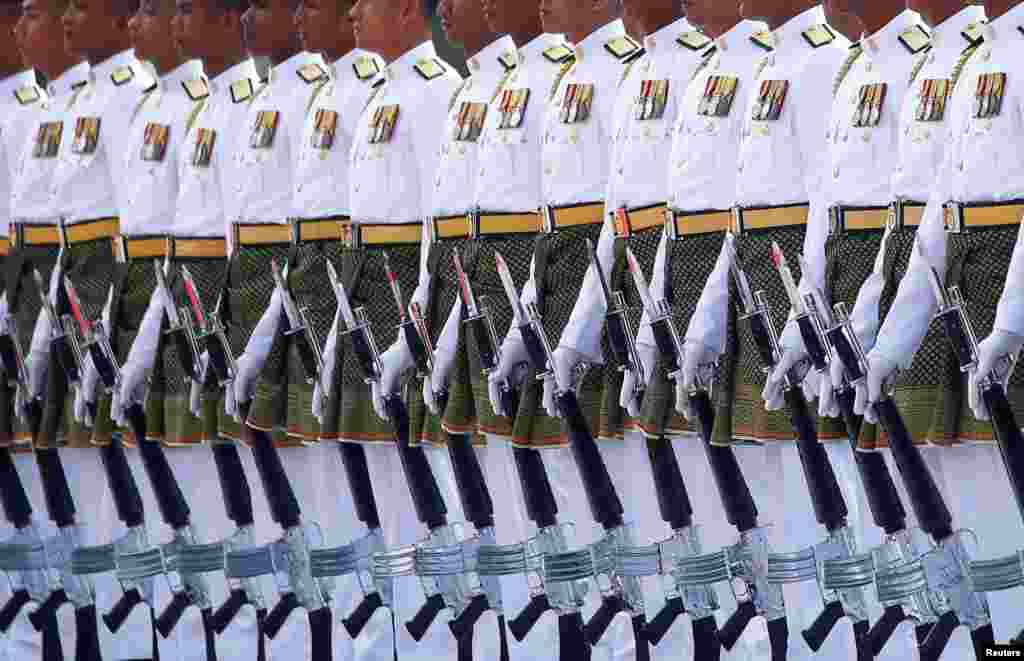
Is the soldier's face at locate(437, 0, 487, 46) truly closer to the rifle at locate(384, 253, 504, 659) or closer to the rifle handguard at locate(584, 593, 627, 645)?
the rifle at locate(384, 253, 504, 659)

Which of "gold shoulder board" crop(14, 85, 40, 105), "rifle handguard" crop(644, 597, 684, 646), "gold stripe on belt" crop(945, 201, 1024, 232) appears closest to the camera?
"gold stripe on belt" crop(945, 201, 1024, 232)

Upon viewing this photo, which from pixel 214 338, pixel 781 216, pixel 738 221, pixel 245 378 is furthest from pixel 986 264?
pixel 214 338

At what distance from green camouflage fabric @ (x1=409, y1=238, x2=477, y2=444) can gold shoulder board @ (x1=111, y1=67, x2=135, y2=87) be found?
2680 millimetres

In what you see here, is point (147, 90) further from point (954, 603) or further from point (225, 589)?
point (954, 603)

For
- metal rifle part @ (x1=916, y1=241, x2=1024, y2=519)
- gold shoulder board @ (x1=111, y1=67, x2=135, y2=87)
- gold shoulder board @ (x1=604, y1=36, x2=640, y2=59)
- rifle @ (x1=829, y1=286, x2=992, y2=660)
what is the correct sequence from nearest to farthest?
1. metal rifle part @ (x1=916, y1=241, x2=1024, y2=519)
2. rifle @ (x1=829, y1=286, x2=992, y2=660)
3. gold shoulder board @ (x1=604, y1=36, x2=640, y2=59)
4. gold shoulder board @ (x1=111, y1=67, x2=135, y2=87)

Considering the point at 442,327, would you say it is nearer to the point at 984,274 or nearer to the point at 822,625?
the point at 822,625

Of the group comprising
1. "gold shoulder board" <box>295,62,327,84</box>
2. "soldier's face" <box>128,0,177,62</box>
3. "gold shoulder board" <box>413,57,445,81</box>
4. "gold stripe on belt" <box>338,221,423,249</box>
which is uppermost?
"soldier's face" <box>128,0,177,62</box>

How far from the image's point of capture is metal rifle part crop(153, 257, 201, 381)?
33.7 feet

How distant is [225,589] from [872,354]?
151 inches

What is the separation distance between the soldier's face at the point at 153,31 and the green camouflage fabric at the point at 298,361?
1764 millimetres

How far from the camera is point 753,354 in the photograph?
8117mm

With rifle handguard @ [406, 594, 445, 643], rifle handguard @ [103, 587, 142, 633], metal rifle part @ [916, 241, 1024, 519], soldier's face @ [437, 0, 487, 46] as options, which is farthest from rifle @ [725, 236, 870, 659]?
rifle handguard @ [103, 587, 142, 633]

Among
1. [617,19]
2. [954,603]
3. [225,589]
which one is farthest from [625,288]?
[225,589]

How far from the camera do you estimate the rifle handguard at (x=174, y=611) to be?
10.4m
